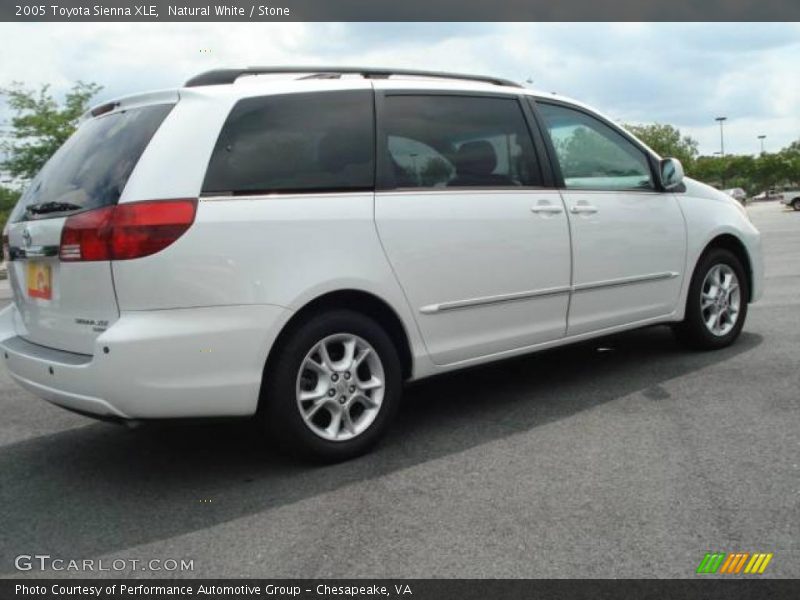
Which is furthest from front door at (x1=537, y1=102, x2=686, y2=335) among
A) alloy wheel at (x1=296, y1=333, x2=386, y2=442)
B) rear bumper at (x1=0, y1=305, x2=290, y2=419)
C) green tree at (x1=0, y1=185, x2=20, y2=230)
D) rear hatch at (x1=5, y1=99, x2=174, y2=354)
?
green tree at (x1=0, y1=185, x2=20, y2=230)

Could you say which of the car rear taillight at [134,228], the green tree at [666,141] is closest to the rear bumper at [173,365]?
the car rear taillight at [134,228]

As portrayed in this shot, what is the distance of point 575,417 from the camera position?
14.6 ft

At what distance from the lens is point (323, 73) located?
417 cm

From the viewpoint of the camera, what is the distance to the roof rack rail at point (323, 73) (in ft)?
12.6

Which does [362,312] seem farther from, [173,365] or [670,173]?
[670,173]

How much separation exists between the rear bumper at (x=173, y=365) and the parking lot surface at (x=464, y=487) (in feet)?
1.40

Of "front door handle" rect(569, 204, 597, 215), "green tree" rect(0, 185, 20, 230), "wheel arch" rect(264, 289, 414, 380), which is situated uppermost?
"green tree" rect(0, 185, 20, 230)

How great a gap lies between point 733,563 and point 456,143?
2.52 metres

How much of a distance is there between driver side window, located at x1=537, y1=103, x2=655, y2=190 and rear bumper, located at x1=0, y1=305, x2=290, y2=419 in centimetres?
218

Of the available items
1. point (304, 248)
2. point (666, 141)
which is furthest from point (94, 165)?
point (666, 141)

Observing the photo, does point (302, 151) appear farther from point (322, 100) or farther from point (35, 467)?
point (35, 467)

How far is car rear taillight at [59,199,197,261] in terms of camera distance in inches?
132

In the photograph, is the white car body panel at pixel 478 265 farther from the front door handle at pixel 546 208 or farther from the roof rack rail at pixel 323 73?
the roof rack rail at pixel 323 73

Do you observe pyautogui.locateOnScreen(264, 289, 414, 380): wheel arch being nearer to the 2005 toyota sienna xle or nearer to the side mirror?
the 2005 toyota sienna xle
